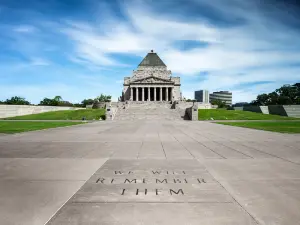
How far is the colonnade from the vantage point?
320 ft

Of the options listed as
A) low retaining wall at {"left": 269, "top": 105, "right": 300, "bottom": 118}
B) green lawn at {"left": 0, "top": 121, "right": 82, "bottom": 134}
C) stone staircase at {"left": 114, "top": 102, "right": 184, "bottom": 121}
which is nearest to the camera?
green lawn at {"left": 0, "top": 121, "right": 82, "bottom": 134}

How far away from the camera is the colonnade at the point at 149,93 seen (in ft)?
320

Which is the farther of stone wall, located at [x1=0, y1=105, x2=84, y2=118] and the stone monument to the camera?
the stone monument

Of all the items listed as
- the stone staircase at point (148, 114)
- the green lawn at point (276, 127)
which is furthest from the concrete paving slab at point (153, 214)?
the stone staircase at point (148, 114)

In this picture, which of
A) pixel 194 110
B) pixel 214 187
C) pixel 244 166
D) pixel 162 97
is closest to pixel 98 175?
pixel 214 187

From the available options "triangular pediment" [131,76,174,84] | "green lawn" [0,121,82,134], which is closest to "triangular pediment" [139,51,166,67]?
"triangular pediment" [131,76,174,84]

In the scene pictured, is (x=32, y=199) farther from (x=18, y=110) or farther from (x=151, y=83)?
(x=151, y=83)

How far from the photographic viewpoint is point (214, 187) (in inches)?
230

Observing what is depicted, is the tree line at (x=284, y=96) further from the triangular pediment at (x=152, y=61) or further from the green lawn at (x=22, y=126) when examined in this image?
the green lawn at (x=22, y=126)

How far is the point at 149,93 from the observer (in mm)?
97125

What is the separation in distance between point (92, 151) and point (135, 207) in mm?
6961

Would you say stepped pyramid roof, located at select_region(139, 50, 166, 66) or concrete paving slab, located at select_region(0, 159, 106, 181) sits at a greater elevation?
stepped pyramid roof, located at select_region(139, 50, 166, 66)

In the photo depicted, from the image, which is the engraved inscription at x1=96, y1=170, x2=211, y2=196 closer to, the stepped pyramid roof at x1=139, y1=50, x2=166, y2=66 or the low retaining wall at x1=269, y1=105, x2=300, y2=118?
the low retaining wall at x1=269, y1=105, x2=300, y2=118

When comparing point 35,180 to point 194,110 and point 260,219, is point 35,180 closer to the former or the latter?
point 260,219
